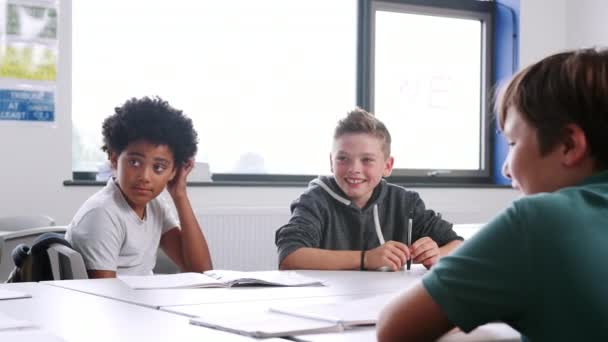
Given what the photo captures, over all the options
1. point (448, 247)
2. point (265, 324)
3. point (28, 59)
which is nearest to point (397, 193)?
point (448, 247)

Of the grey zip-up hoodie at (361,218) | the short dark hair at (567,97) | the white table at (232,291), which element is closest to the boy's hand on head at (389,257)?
the white table at (232,291)

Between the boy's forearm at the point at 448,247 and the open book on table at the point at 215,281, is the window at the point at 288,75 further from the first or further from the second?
the open book on table at the point at 215,281

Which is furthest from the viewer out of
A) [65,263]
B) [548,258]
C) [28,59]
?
[28,59]

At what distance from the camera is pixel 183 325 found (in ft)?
3.69

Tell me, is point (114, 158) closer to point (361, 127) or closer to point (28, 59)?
point (361, 127)

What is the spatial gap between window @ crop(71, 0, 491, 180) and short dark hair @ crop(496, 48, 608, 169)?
11.3ft

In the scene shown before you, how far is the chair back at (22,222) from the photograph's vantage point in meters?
3.53

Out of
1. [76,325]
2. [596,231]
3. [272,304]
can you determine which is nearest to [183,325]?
[76,325]

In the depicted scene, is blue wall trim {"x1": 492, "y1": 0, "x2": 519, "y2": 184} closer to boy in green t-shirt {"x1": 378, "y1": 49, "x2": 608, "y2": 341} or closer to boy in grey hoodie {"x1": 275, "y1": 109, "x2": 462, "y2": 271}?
boy in grey hoodie {"x1": 275, "y1": 109, "x2": 462, "y2": 271}

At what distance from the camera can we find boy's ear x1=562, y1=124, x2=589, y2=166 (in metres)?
0.95

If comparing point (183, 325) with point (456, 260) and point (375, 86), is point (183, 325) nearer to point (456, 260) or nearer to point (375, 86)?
point (456, 260)

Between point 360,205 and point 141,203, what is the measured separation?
2.20 ft

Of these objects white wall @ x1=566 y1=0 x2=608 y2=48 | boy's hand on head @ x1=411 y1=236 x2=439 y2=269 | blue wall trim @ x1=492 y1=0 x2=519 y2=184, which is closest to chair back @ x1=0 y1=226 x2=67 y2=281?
boy's hand on head @ x1=411 y1=236 x2=439 y2=269

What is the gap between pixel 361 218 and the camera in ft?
8.04
